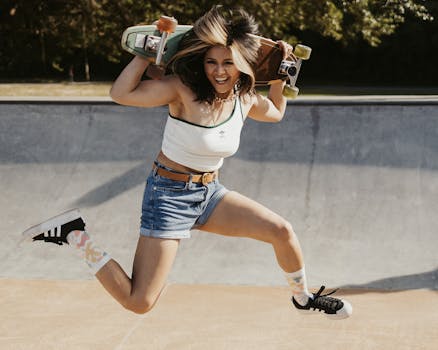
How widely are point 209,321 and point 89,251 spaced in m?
1.88

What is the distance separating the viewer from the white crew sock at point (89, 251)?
422 cm

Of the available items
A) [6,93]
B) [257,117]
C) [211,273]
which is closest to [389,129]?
[211,273]

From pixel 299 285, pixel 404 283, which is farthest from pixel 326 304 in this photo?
pixel 404 283

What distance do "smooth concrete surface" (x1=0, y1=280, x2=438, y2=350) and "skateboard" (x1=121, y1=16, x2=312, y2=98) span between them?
6.55 feet

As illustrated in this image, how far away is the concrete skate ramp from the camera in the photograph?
24.2 ft

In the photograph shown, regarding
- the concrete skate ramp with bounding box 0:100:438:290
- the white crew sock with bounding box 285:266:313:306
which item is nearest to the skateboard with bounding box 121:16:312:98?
the white crew sock with bounding box 285:266:313:306

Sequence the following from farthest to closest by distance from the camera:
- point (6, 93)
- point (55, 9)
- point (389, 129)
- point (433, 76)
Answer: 1. point (433, 76)
2. point (55, 9)
3. point (6, 93)
4. point (389, 129)

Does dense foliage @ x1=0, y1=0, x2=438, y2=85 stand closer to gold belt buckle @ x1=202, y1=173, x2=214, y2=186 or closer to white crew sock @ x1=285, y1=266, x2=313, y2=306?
white crew sock @ x1=285, y1=266, x2=313, y2=306

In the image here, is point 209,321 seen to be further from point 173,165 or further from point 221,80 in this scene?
point 221,80

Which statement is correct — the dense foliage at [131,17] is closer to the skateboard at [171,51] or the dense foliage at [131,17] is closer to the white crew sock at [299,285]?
the skateboard at [171,51]

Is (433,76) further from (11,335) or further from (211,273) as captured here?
(11,335)

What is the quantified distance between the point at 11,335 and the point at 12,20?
79.0 ft

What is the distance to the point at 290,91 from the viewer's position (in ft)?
15.1

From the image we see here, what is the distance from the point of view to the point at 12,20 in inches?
1084
